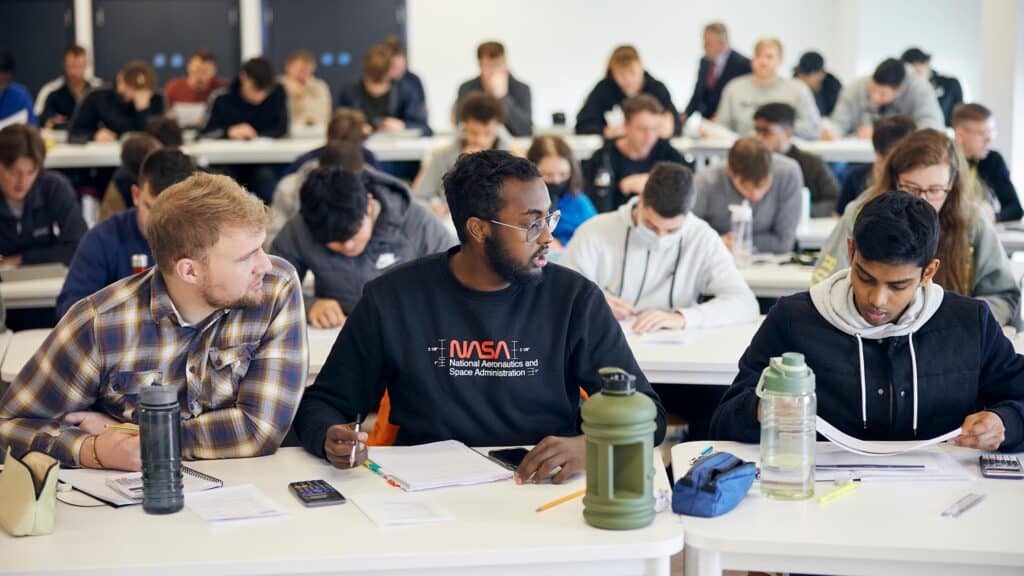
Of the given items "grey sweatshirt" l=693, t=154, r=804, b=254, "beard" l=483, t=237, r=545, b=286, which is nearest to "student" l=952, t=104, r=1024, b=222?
"grey sweatshirt" l=693, t=154, r=804, b=254

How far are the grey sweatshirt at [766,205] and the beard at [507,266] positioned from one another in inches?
123

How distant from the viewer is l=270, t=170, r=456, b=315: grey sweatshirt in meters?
4.47

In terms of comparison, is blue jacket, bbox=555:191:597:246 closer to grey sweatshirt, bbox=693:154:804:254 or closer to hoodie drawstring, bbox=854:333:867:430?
grey sweatshirt, bbox=693:154:804:254

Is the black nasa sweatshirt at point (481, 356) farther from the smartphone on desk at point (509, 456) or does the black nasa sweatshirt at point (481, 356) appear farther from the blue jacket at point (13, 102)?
the blue jacket at point (13, 102)

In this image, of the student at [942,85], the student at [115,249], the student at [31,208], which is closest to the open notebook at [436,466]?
the student at [115,249]

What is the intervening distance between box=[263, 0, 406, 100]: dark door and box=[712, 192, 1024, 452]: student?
10.6 meters

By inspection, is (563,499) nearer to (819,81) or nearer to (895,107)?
(895,107)

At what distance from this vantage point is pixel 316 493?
2.36m

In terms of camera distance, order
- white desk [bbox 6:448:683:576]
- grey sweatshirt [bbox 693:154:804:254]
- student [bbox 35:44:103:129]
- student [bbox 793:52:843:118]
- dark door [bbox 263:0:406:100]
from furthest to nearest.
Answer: dark door [bbox 263:0:406:100] < student [bbox 35:44:103:129] < student [bbox 793:52:843:118] < grey sweatshirt [bbox 693:154:804:254] < white desk [bbox 6:448:683:576]

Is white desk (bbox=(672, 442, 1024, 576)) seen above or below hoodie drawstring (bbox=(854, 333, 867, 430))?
below

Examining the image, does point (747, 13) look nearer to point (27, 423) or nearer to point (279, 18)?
point (279, 18)

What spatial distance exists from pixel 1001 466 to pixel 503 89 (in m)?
7.04

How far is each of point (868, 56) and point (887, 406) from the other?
1042 centimetres

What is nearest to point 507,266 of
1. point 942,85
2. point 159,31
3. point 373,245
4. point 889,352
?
point 889,352
